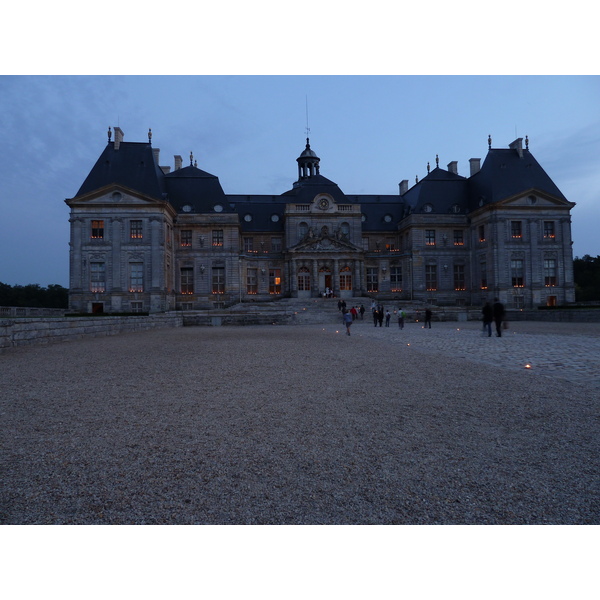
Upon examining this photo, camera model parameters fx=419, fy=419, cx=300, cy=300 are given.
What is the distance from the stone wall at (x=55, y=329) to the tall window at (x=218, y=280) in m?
22.2

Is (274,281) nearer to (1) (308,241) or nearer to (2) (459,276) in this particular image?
(1) (308,241)

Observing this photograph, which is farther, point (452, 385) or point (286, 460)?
point (452, 385)

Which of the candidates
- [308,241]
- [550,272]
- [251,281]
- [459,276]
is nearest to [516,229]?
[550,272]

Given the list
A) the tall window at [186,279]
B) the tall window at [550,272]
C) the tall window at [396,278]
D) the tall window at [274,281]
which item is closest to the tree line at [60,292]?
the tall window at [550,272]

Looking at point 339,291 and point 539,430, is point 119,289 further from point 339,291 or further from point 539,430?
point 539,430

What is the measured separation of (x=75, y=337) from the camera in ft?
56.7

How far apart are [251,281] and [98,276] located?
16.6 m

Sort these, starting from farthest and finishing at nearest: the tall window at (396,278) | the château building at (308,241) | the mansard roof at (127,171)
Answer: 1. the tall window at (396,278)
2. the mansard roof at (127,171)
3. the château building at (308,241)

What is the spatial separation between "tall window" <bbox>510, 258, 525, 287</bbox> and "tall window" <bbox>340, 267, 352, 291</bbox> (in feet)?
57.2

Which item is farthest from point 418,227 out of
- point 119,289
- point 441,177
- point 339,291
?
point 119,289

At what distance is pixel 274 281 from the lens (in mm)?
50375

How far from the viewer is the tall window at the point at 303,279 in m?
48.3

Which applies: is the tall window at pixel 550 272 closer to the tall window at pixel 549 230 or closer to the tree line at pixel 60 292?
the tall window at pixel 549 230

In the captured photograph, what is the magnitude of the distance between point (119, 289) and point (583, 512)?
4259 centimetres
